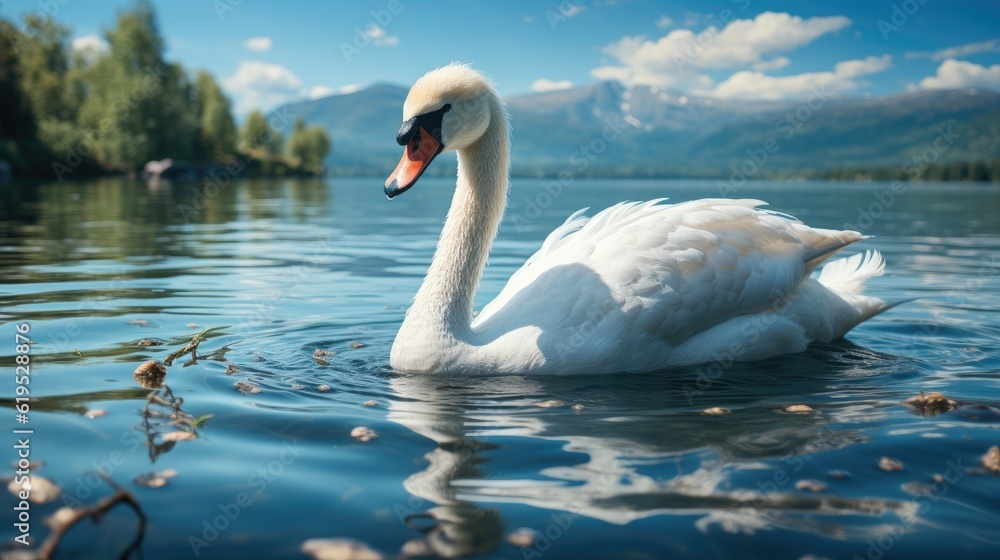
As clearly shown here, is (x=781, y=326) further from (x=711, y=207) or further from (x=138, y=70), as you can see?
(x=138, y=70)

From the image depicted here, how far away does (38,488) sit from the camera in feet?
13.1

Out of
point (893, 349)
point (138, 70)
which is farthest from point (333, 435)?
point (138, 70)

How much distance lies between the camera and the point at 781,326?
24.5ft

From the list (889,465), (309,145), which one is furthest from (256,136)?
(889,465)

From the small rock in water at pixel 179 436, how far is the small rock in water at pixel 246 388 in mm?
1031

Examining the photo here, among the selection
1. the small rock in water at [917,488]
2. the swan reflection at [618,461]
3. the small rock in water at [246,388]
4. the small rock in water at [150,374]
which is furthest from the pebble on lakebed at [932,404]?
the small rock in water at [150,374]

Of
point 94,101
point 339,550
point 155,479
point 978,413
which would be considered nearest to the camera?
point 339,550

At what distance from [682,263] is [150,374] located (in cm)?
423

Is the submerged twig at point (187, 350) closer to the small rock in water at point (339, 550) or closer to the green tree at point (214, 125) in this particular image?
the small rock in water at point (339, 550)

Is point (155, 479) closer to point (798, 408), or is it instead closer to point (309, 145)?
point (798, 408)

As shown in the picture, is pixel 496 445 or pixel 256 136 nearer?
pixel 496 445

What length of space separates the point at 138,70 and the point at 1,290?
83.7 m

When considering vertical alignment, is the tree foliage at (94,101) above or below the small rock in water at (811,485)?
above

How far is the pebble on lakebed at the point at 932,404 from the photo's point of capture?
5.60 metres
